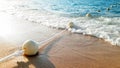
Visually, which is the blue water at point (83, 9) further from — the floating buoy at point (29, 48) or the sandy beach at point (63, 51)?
the floating buoy at point (29, 48)

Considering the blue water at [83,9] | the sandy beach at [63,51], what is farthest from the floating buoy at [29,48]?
the blue water at [83,9]

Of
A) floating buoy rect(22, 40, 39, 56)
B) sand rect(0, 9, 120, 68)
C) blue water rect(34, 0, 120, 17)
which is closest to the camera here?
sand rect(0, 9, 120, 68)

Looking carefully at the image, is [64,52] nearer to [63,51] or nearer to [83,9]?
[63,51]

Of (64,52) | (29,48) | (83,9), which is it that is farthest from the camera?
(83,9)

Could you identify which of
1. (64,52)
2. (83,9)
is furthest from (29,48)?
(83,9)

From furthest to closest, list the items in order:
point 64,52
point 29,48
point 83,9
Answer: point 83,9
point 64,52
point 29,48

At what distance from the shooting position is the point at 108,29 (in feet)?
27.4

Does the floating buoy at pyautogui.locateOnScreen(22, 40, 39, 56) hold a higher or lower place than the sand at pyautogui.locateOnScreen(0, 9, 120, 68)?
higher

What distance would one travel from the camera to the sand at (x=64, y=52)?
4840 mm

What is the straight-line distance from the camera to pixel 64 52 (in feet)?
18.5

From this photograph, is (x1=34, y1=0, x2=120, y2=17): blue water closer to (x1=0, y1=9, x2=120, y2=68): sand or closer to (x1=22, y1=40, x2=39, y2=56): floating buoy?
(x1=0, y1=9, x2=120, y2=68): sand

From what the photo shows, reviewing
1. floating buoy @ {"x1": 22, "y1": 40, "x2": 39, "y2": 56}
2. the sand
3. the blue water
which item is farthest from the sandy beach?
the blue water

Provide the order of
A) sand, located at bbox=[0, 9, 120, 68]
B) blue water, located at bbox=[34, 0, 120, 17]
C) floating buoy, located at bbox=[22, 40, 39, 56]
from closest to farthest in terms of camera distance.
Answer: sand, located at bbox=[0, 9, 120, 68], floating buoy, located at bbox=[22, 40, 39, 56], blue water, located at bbox=[34, 0, 120, 17]

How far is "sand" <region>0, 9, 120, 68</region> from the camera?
484cm
